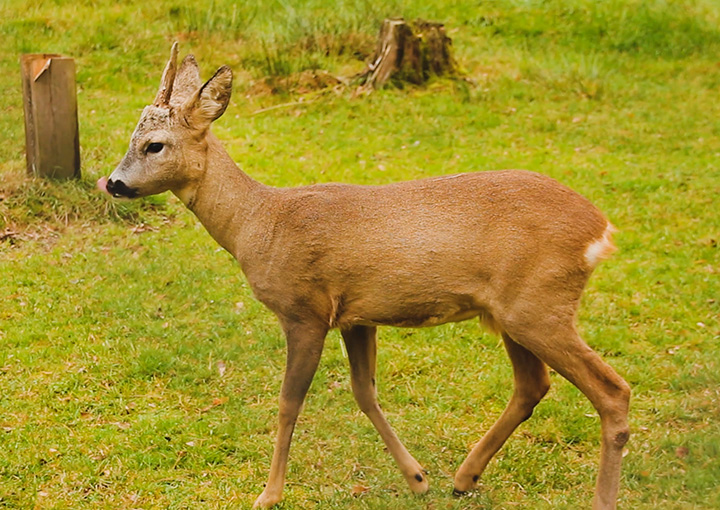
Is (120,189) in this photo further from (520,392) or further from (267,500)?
(520,392)

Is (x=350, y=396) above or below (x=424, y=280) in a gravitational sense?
below

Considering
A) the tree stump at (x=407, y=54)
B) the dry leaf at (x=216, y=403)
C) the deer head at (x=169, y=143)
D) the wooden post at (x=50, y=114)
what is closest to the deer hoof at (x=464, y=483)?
the dry leaf at (x=216, y=403)

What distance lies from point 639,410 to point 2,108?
8554mm

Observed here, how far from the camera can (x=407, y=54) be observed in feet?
41.7

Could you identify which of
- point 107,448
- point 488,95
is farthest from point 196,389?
point 488,95

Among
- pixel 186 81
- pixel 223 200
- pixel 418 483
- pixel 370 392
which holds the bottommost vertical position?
pixel 418 483

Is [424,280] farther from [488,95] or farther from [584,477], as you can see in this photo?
[488,95]

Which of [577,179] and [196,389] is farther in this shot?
[577,179]

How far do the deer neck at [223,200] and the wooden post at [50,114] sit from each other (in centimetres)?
432

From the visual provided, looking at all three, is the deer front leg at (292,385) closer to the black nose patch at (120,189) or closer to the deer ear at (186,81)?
the black nose patch at (120,189)

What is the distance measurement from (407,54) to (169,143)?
817 centimetres

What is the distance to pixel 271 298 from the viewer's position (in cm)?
487

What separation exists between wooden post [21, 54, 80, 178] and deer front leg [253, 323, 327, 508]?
5000mm

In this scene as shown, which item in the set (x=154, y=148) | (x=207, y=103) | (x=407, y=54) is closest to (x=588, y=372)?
(x=207, y=103)
